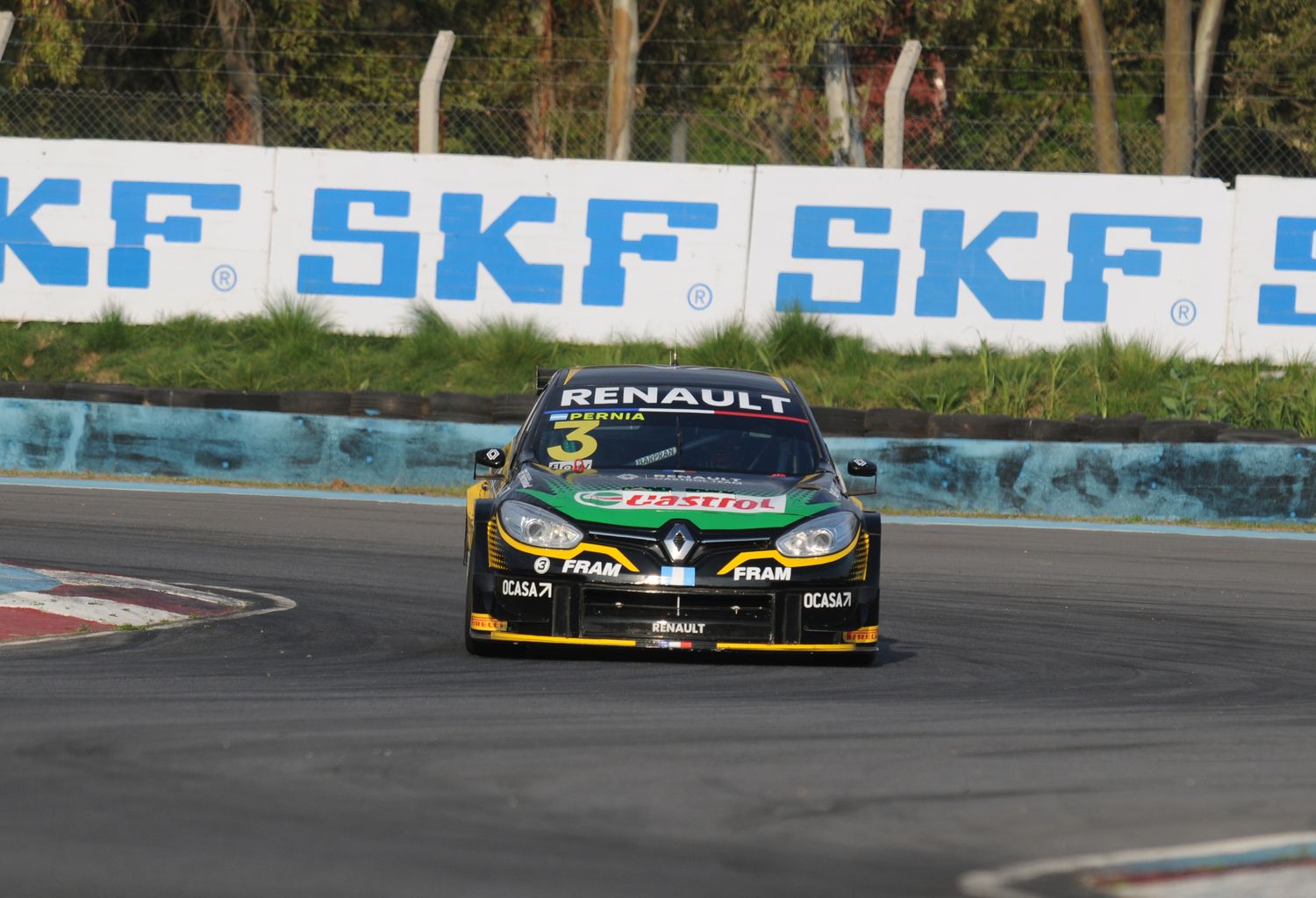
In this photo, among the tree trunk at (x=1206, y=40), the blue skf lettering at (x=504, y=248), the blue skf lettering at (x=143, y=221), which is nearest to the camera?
the blue skf lettering at (x=504, y=248)

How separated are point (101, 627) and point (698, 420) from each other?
9.30 ft

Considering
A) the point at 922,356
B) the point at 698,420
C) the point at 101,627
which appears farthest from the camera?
the point at 922,356

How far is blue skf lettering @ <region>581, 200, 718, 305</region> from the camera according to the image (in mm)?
18750

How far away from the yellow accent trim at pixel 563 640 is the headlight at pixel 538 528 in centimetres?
37

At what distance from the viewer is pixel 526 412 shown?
52.3 ft

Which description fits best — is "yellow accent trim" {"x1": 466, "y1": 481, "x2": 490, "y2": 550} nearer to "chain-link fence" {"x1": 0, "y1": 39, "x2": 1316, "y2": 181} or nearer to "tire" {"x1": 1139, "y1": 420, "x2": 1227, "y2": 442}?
"tire" {"x1": 1139, "y1": 420, "x2": 1227, "y2": 442}

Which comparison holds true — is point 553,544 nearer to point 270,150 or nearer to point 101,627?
point 101,627

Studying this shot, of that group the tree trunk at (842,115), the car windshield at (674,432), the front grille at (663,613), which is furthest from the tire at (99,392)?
the tree trunk at (842,115)

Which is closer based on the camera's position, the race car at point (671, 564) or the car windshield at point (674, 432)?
the race car at point (671, 564)

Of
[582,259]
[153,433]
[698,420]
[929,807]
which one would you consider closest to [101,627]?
[698,420]

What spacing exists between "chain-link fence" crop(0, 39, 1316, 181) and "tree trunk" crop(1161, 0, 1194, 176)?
22cm

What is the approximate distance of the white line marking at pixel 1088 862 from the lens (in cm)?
463

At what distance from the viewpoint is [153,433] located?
1605cm

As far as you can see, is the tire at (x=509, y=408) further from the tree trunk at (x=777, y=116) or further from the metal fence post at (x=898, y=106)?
the tree trunk at (x=777, y=116)
